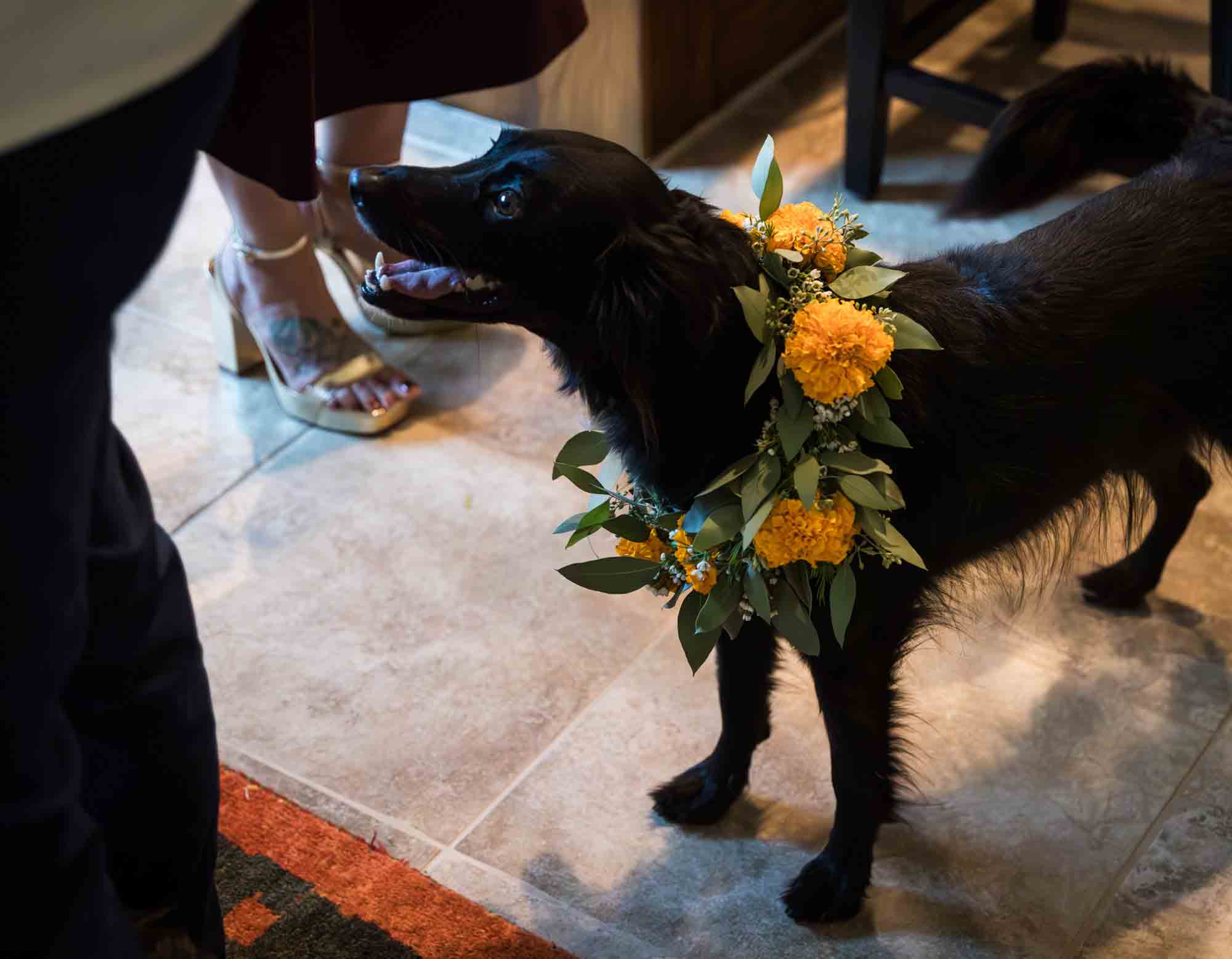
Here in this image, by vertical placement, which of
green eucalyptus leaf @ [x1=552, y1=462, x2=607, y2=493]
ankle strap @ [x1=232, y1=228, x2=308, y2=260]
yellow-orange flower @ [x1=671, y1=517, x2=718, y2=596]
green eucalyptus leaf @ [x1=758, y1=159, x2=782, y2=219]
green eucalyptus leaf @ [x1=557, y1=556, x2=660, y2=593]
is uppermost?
green eucalyptus leaf @ [x1=758, y1=159, x2=782, y2=219]

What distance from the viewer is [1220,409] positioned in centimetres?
142

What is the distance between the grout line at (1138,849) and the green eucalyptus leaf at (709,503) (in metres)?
0.68

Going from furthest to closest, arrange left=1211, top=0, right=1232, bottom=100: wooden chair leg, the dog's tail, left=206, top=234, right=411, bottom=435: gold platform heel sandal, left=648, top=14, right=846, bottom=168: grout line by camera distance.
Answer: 1. left=648, top=14, right=846, bottom=168: grout line
2. left=1211, top=0, right=1232, bottom=100: wooden chair leg
3. left=206, top=234, right=411, bottom=435: gold platform heel sandal
4. the dog's tail

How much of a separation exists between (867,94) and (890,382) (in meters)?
1.66

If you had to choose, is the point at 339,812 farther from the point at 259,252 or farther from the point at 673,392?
the point at 259,252

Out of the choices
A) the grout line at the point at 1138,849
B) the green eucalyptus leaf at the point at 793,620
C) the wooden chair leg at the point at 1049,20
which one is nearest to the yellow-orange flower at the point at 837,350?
the green eucalyptus leaf at the point at 793,620

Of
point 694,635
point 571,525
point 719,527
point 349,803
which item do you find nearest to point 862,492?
point 719,527

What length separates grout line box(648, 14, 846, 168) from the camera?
284 cm

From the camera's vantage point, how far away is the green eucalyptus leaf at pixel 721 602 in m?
1.23

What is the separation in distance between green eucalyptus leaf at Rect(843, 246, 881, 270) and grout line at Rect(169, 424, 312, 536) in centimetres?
124

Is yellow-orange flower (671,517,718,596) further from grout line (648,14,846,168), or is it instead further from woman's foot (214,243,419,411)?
grout line (648,14,846,168)

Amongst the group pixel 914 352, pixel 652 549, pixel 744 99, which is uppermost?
pixel 914 352

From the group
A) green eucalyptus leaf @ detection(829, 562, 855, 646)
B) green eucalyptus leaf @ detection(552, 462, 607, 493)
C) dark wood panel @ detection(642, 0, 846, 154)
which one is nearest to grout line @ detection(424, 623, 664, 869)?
green eucalyptus leaf @ detection(552, 462, 607, 493)

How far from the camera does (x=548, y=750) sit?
1.67 meters
